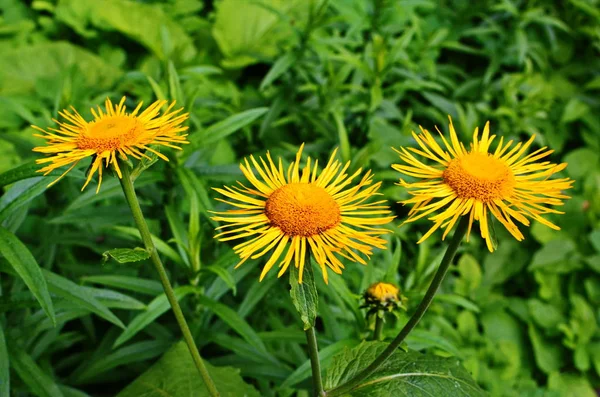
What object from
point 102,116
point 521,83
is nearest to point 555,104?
point 521,83

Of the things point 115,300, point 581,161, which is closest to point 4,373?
point 115,300

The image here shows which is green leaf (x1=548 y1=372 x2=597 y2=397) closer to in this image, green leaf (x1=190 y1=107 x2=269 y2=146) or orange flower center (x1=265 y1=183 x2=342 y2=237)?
green leaf (x1=190 y1=107 x2=269 y2=146)

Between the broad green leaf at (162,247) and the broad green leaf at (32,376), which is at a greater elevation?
the broad green leaf at (162,247)

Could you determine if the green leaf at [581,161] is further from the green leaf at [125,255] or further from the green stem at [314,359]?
the green leaf at [125,255]

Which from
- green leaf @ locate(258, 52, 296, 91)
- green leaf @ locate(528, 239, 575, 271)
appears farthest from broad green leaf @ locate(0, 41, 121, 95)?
green leaf @ locate(528, 239, 575, 271)

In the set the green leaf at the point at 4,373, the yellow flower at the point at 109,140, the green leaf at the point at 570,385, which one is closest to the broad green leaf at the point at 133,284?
the green leaf at the point at 4,373

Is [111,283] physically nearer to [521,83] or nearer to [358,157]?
[358,157]
